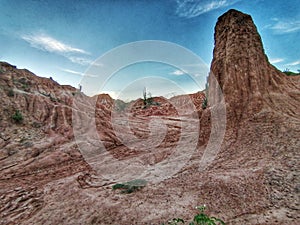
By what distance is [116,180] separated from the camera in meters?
5.90

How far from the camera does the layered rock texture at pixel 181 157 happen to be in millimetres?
3787

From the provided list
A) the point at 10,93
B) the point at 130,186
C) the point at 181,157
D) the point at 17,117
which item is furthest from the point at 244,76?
the point at 10,93

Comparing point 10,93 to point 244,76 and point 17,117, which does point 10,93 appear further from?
point 244,76

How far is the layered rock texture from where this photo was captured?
379 centimetres

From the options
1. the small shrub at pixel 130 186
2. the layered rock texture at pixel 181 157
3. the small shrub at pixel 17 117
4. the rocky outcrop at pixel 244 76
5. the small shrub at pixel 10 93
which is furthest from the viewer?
the small shrub at pixel 10 93

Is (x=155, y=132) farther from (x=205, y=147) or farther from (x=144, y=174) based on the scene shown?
(x=144, y=174)

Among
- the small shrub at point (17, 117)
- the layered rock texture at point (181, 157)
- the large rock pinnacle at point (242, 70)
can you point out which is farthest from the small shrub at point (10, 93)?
the large rock pinnacle at point (242, 70)

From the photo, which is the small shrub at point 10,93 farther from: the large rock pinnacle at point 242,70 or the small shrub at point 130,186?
the large rock pinnacle at point 242,70

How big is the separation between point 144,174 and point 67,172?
125 inches

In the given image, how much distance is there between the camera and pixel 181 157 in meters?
7.21

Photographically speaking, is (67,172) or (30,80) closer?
(67,172)

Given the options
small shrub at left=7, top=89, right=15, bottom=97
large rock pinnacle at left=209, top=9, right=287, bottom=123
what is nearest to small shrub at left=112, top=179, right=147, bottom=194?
large rock pinnacle at left=209, top=9, right=287, bottom=123

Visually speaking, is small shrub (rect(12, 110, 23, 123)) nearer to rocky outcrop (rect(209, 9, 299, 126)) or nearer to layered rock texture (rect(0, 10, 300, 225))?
layered rock texture (rect(0, 10, 300, 225))

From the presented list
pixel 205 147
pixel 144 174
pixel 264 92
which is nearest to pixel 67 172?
pixel 144 174
